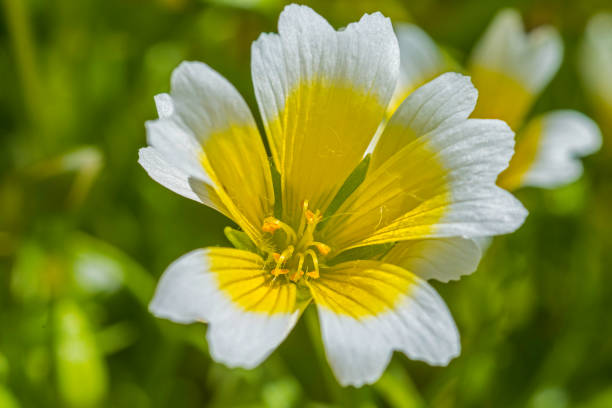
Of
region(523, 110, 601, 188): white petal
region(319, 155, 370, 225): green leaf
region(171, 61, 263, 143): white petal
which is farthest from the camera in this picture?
region(523, 110, 601, 188): white petal

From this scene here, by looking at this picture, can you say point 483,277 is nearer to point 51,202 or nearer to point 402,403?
point 402,403

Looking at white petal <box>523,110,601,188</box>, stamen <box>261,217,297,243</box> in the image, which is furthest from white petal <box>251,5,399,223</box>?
white petal <box>523,110,601,188</box>

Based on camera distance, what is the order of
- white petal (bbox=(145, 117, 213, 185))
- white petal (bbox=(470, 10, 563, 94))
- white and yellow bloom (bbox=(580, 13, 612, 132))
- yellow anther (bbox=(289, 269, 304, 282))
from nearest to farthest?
1. white petal (bbox=(145, 117, 213, 185))
2. yellow anther (bbox=(289, 269, 304, 282))
3. white petal (bbox=(470, 10, 563, 94))
4. white and yellow bloom (bbox=(580, 13, 612, 132))

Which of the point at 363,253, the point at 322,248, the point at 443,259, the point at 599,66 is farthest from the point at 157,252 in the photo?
the point at 599,66

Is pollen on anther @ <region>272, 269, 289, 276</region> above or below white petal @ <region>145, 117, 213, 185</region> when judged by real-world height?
below

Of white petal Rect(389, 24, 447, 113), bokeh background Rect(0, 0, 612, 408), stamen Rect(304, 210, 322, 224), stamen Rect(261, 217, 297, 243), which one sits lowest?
bokeh background Rect(0, 0, 612, 408)

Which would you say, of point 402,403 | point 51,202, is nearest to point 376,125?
point 402,403

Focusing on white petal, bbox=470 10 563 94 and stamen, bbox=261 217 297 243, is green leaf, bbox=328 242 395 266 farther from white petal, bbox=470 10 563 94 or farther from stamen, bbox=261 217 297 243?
white petal, bbox=470 10 563 94

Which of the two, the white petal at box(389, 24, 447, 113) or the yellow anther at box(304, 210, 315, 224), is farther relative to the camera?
the white petal at box(389, 24, 447, 113)
